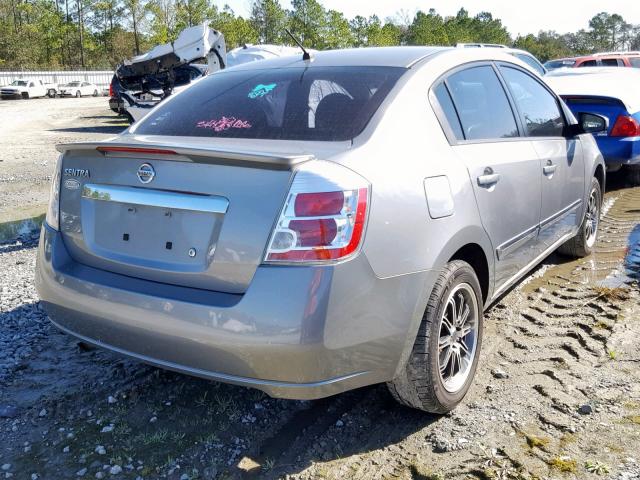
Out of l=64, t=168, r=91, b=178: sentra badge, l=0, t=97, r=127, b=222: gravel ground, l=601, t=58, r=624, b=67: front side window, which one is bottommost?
l=0, t=97, r=127, b=222: gravel ground

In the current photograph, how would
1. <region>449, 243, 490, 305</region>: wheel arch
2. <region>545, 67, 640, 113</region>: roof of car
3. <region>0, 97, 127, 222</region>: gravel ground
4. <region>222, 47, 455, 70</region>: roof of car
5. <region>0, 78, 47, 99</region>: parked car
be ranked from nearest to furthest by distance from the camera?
<region>449, 243, 490, 305</region>: wheel arch, <region>222, 47, 455, 70</region>: roof of car, <region>545, 67, 640, 113</region>: roof of car, <region>0, 97, 127, 222</region>: gravel ground, <region>0, 78, 47, 99</region>: parked car

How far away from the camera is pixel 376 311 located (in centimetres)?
239

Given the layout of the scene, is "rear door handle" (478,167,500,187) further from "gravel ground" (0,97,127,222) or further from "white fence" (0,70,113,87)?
"white fence" (0,70,113,87)

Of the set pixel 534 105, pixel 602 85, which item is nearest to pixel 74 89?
pixel 602 85

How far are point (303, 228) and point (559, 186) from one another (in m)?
2.64

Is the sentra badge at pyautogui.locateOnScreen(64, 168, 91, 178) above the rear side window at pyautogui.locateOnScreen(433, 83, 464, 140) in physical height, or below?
below

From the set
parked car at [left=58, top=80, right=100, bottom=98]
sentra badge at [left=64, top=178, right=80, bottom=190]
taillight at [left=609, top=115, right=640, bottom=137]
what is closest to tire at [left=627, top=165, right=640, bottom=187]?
taillight at [left=609, top=115, right=640, bottom=137]

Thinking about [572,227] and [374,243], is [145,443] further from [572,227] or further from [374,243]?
[572,227]

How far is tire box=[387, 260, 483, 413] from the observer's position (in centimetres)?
269

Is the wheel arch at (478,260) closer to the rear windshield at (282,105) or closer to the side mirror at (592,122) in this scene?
the rear windshield at (282,105)

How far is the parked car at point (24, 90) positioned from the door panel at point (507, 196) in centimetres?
4640

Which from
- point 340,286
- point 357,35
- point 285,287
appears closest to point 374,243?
point 340,286

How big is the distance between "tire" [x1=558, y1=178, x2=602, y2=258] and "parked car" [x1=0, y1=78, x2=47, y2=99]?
45446 millimetres

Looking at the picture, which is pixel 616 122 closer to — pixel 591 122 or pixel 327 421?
pixel 591 122
